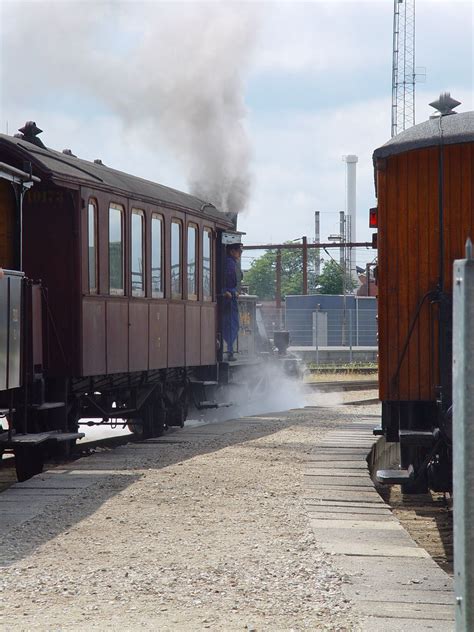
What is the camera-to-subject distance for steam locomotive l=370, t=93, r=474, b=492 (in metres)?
9.13

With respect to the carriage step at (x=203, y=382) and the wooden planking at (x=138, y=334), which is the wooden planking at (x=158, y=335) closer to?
the wooden planking at (x=138, y=334)

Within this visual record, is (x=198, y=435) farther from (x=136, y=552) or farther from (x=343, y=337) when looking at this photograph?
(x=343, y=337)

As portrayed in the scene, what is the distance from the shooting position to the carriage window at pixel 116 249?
13.9 metres

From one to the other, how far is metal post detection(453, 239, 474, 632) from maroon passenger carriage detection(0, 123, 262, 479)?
8.08 m

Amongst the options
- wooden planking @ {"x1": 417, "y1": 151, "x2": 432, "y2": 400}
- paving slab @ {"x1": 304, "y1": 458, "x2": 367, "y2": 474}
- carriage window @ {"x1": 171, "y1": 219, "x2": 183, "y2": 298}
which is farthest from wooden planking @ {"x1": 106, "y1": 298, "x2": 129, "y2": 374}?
wooden planking @ {"x1": 417, "y1": 151, "x2": 432, "y2": 400}

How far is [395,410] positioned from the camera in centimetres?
960

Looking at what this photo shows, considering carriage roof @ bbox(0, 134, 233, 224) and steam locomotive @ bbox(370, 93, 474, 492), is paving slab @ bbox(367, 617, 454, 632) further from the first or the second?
carriage roof @ bbox(0, 134, 233, 224)

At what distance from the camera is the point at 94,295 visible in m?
13.3

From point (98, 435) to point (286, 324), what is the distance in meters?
27.0

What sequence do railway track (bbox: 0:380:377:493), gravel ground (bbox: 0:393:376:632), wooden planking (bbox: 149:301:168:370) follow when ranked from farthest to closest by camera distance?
wooden planking (bbox: 149:301:168:370)
railway track (bbox: 0:380:377:493)
gravel ground (bbox: 0:393:376:632)

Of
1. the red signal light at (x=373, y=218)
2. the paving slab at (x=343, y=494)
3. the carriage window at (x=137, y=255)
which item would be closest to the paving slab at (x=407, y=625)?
→ the paving slab at (x=343, y=494)

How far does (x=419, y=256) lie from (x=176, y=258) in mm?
7713

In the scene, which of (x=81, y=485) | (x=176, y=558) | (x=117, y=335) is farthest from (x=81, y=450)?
(x=176, y=558)

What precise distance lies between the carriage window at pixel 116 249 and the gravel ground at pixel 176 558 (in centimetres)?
310
